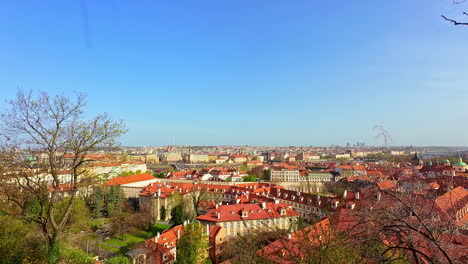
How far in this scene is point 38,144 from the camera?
788 centimetres

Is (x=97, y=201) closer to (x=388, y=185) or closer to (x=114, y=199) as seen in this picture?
(x=114, y=199)

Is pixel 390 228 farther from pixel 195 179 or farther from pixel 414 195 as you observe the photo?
pixel 195 179

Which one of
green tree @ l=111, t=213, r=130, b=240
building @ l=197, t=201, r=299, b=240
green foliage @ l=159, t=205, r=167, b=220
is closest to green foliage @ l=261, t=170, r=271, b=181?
green foliage @ l=159, t=205, r=167, b=220

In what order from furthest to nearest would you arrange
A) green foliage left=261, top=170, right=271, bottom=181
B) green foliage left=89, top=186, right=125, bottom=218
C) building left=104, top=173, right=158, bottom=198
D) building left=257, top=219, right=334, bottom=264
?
1. green foliage left=261, top=170, right=271, bottom=181
2. building left=104, top=173, right=158, bottom=198
3. green foliage left=89, top=186, right=125, bottom=218
4. building left=257, top=219, right=334, bottom=264

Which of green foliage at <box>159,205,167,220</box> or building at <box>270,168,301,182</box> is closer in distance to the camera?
green foliage at <box>159,205,167,220</box>

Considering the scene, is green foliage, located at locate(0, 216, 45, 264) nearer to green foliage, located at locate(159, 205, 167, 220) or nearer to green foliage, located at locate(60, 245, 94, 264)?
green foliage, located at locate(60, 245, 94, 264)


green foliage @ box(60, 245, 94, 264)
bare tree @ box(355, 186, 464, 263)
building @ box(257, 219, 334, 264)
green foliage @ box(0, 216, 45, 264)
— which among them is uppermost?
bare tree @ box(355, 186, 464, 263)

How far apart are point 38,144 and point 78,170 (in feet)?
4.42

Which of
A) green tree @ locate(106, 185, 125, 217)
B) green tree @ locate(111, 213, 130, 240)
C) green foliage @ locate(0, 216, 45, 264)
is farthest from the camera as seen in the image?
green tree @ locate(106, 185, 125, 217)

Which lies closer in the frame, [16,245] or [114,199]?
[16,245]

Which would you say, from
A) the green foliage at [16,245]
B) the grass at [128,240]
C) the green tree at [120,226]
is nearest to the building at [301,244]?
the green foliage at [16,245]

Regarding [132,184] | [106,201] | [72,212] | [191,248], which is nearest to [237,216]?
[191,248]

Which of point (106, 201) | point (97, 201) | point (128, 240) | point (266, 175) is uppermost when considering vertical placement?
point (97, 201)

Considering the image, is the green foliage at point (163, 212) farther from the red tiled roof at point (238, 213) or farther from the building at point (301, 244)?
the building at point (301, 244)
